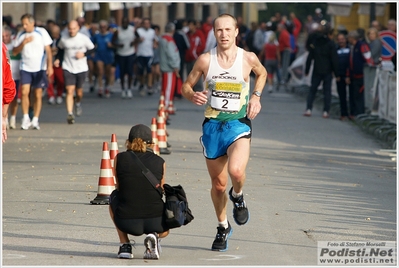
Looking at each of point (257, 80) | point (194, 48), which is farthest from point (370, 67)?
point (257, 80)

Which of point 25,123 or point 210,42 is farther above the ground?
point 210,42

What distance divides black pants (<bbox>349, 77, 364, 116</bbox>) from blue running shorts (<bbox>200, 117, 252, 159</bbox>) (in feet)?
46.1

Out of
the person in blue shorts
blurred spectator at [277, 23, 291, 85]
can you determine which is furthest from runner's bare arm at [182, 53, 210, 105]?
blurred spectator at [277, 23, 291, 85]

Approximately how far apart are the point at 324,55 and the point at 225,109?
14053 millimetres

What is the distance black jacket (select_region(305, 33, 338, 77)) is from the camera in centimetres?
2167

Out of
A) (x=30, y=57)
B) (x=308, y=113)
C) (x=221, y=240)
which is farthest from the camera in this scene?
(x=308, y=113)

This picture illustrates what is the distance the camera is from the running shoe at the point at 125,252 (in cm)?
744

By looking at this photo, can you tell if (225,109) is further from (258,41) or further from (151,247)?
(258,41)

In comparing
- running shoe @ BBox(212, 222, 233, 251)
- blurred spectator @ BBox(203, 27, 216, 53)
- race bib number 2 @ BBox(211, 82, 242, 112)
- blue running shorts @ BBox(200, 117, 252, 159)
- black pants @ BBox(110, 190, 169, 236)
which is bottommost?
blurred spectator @ BBox(203, 27, 216, 53)

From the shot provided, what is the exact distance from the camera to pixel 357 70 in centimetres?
2180

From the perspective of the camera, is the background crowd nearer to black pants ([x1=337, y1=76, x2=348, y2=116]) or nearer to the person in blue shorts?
black pants ([x1=337, y1=76, x2=348, y2=116])

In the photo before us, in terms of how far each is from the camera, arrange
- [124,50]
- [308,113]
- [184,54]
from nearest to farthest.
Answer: [308,113]
[124,50]
[184,54]

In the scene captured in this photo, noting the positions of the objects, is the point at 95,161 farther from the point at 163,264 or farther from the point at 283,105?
the point at 283,105

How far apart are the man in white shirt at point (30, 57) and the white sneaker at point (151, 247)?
36.5 feet
